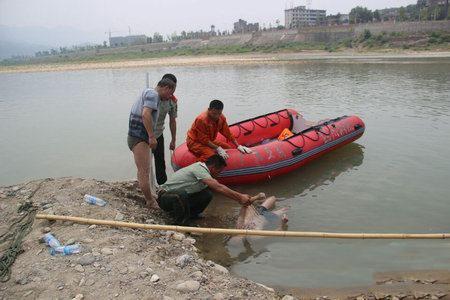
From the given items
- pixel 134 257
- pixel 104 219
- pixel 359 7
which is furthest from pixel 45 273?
pixel 359 7

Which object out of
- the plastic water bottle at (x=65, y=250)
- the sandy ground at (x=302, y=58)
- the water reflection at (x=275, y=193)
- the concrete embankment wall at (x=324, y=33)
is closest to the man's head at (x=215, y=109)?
the water reflection at (x=275, y=193)

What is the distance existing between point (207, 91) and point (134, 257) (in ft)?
51.3

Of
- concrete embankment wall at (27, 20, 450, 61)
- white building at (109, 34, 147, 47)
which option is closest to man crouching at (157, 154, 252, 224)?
concrete embankment wall at (27, 20, 450, 61)

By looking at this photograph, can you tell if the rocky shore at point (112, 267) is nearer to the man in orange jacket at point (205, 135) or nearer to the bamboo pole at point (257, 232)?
the bamboo pole at point (257, 232)

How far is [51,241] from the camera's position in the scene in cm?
393

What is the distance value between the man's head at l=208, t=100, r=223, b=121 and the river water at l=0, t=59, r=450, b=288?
138 cm

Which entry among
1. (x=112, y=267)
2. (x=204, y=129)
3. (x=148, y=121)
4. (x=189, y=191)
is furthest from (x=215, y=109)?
(x=112, y=267)

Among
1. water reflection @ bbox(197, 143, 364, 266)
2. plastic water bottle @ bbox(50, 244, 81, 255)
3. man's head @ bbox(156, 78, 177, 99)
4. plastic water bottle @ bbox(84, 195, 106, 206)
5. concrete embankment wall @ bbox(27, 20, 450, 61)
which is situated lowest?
water reflection @ bbox(197, 143, 364, 266)

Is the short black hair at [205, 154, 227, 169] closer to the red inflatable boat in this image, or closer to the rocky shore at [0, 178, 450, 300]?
the rocky shore at [0, 178, 450, 300]

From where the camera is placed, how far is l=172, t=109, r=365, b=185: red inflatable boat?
6617mm

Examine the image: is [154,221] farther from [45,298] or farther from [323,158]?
[323,158]

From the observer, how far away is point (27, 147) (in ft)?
33.5

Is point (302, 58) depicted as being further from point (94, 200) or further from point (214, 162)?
point (94, 200)

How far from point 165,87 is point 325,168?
394 cm
